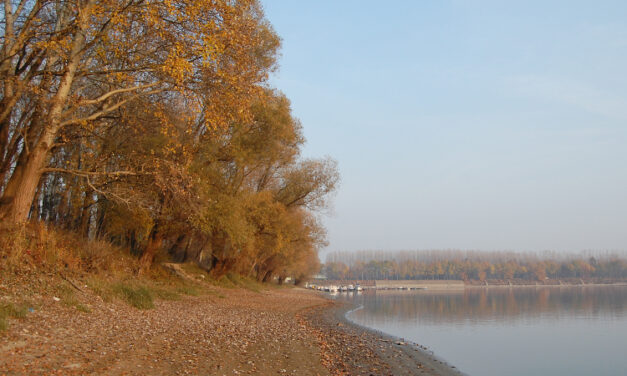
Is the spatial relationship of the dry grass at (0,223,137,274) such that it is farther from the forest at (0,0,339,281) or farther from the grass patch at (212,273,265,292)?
the grass patch at (212,273,265,292)

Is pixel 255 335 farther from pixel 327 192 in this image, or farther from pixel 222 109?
pixel 327 192

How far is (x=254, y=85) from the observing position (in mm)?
16016

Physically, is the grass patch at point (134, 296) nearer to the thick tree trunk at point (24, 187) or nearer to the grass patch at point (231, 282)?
the thick tree trunk at point (24, 187)

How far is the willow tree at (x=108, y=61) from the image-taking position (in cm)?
1306

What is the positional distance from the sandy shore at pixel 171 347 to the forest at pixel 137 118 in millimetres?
4098

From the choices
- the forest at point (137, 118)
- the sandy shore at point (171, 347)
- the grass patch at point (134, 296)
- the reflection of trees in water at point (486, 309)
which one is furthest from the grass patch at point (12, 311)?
the reflection of trees in water at point (486, 309)

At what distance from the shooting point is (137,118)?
57.2 feet

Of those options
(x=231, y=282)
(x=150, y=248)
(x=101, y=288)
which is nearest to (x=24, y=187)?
(x=101, y=288)

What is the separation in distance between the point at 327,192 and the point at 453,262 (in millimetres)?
171230

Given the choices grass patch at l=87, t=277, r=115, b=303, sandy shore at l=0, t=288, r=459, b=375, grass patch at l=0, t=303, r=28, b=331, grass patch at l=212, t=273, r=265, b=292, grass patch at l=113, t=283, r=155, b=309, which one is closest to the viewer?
sandy shore at l=0, t=288, r=459, b=375

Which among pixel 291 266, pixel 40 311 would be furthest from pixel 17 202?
pixel 291 266

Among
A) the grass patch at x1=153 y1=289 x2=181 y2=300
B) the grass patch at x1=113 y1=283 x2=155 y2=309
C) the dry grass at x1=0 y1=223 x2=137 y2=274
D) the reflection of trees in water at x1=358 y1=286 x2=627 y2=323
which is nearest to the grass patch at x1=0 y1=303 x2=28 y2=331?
the dry grass at x1=0 y1=223 x2=137 y2=274

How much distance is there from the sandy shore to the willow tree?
178 inches

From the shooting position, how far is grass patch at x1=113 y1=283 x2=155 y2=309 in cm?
1592
